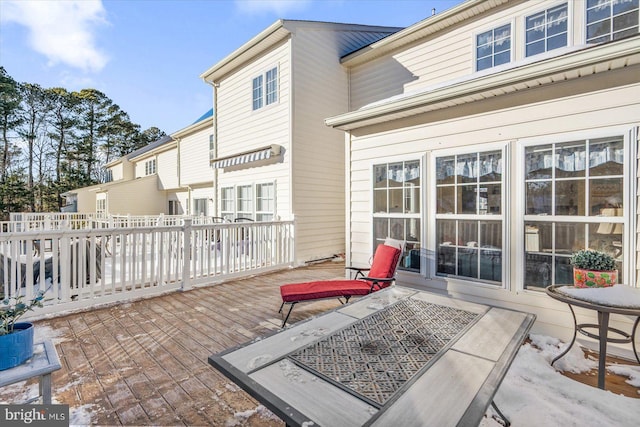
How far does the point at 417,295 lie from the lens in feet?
9.30

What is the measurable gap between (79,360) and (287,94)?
6421 millimetres

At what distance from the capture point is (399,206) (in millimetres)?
4574

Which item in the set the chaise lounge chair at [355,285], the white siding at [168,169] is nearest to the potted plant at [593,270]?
the chaise lounge chair at [355,285]

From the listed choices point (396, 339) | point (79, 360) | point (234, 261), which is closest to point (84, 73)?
point (234, 261)

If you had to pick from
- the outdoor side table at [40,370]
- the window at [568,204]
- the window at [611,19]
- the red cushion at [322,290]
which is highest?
the window at [611,19]

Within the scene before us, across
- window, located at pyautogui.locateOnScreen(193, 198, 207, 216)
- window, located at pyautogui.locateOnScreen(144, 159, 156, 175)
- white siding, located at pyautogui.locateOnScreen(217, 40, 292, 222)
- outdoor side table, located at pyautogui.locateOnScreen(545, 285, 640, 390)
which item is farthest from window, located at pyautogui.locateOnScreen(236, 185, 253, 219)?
window, located at pyautogui.locateOnScreen(144, 159, 156, 175)

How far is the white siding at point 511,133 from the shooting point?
9.77 ft

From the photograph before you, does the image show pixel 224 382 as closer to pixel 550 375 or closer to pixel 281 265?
pixel 550 375

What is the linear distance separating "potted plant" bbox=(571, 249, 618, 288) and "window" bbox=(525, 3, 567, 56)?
193 inches

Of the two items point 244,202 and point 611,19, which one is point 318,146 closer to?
point 244,202

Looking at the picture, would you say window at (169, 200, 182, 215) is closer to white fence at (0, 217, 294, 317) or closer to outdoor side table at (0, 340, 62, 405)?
white fence at (0, 217, 294, 317)

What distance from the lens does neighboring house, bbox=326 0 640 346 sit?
2947 millimetres

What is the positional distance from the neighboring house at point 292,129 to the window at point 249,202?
0.09 ft

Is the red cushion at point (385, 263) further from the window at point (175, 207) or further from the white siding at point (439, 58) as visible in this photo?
the window at point (175, 207)
